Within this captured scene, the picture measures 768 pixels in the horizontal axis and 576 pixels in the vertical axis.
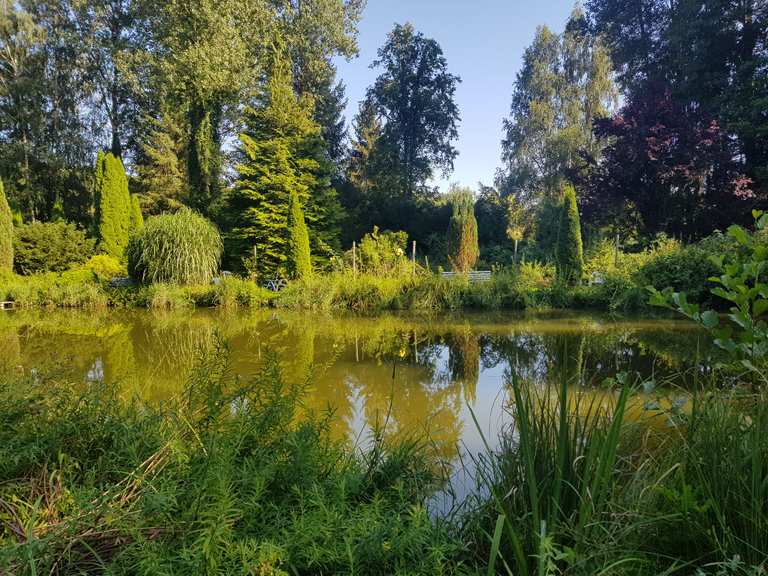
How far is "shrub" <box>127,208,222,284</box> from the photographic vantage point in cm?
1195

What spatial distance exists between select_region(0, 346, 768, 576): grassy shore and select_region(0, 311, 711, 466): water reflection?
1.46 ft

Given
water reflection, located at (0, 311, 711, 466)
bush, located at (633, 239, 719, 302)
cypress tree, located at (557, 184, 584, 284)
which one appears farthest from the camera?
cypress tree, located at (557, 184, 584, 284)

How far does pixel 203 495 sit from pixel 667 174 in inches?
660

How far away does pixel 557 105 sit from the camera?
81.9 ft

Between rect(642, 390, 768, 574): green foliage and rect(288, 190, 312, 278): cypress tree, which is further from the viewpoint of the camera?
rect(288, 190, 312, 278): cypress tree

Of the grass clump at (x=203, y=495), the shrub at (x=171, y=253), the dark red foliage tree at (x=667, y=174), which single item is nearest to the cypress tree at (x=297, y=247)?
A: the shrub at (x=171, y=253)

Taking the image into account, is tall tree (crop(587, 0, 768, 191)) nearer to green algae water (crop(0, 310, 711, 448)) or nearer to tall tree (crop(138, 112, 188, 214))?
green algae water (crop(0, 310, 711, 448))

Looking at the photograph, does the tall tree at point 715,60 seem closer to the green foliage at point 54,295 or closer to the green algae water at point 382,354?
the green algae water at point 382,354

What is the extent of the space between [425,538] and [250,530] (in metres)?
0.54

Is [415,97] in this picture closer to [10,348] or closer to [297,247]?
[297,247]

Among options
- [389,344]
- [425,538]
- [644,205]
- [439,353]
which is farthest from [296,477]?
[644,205]

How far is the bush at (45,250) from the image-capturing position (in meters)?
14.8

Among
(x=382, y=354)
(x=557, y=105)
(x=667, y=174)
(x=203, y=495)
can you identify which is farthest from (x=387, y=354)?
(x=557, y=105)

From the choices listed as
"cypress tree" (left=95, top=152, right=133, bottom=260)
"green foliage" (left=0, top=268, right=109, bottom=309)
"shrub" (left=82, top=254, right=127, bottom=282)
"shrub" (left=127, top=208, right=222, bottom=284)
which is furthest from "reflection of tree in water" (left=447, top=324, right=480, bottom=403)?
"cypress tree" (left=95, top=152, right=133, bottom=260)
